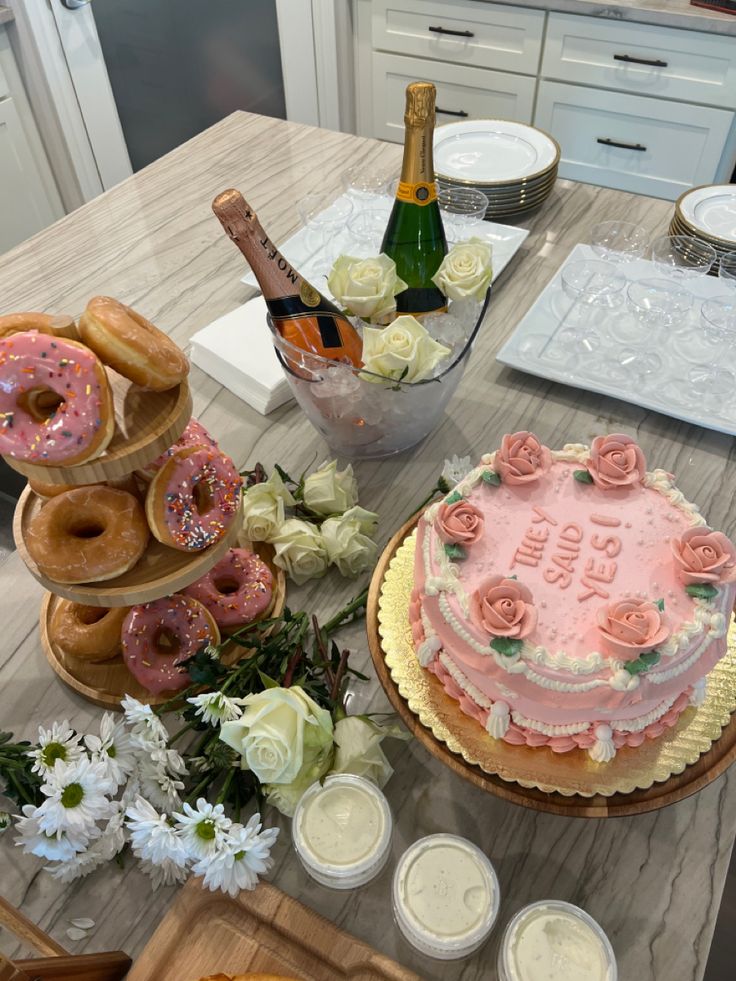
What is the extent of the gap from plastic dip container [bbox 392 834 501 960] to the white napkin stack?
66cm

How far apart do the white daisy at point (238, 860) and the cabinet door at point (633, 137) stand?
96.6 inches

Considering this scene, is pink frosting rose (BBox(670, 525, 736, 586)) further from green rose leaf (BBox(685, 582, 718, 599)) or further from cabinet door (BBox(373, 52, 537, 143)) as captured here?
cabinet door (BBox(373, 52, 537, 143))

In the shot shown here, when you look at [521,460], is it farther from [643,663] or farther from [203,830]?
[203,830]

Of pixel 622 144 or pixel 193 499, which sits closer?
pixel 193 499

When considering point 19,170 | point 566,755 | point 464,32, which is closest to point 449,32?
point 464,32

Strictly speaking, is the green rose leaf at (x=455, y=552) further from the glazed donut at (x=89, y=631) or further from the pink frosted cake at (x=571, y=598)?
the glazed donut at (x=89, y=631)

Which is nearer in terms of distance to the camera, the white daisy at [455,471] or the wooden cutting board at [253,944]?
the wooden cutting board at [253,944]

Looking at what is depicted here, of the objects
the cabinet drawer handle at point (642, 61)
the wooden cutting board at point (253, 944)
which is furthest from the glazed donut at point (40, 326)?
the cabinet drawer handle at point (642, 61)

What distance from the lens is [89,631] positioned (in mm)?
803

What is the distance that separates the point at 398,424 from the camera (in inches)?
39.0

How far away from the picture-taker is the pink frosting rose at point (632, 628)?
65 centimetres

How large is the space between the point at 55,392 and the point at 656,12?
7.52 feet

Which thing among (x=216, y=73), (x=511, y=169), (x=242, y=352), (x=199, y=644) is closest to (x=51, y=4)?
(x=216, y=73)

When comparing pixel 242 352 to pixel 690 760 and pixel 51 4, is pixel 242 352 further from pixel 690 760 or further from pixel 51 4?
pixel 51 4
